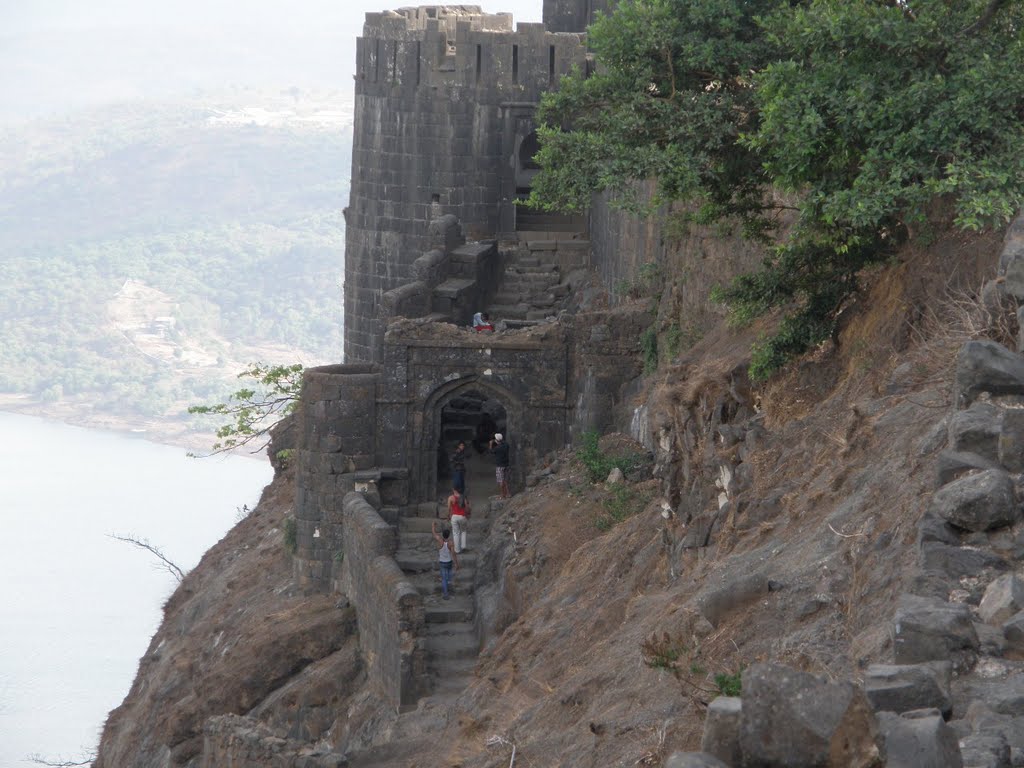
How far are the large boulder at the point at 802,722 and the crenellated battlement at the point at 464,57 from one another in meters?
26.5

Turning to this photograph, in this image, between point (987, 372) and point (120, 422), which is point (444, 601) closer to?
point (987, 372)

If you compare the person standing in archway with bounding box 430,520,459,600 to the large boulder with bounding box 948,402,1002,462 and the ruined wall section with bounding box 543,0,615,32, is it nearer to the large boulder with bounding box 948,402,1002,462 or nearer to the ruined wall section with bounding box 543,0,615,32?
the large boulder with bounding box 948,402,1002,462

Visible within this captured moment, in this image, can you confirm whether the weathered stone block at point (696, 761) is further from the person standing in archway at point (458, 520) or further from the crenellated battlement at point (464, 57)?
the crenellated battlement at point (464, 57)

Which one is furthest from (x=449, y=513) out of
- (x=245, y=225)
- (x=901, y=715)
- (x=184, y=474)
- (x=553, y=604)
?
(x=245, y=225)

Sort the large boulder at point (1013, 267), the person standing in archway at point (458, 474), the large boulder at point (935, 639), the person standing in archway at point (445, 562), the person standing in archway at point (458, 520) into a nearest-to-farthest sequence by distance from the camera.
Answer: the large boulder at point (935, 639)
the large boulder at point (1013, 267)
the person standing in archway at point (445, 562)
the person standing in archway at point (458, 520)
the person standing in archway at point (458, 474)

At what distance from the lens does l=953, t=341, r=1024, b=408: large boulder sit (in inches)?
362

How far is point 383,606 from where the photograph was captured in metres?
20.5

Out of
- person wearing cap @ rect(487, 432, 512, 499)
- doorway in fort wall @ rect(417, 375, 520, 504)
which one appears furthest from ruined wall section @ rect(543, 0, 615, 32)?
person wearing cap @ rect(487, 432, 512, 499)

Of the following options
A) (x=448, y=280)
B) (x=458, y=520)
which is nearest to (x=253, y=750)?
(x=458, y=520)

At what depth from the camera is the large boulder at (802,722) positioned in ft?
21.3

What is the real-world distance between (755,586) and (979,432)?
69.4 inches

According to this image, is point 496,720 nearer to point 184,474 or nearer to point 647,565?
point 647,565

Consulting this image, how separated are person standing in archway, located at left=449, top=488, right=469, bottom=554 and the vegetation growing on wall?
7.59 metres

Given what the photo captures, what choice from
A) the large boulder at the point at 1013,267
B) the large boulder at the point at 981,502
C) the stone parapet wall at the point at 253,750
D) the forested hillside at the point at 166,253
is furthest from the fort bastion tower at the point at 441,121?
the forested hillside at the point at 166,253
